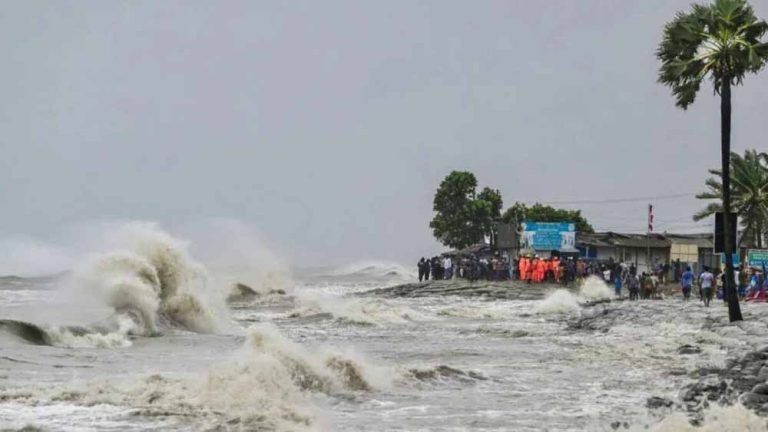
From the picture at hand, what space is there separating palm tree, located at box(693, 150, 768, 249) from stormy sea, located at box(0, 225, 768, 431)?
45.5ft

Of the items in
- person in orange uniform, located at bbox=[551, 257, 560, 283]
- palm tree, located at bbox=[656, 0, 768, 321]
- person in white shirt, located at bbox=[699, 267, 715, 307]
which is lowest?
person in white shirt, located at bbox=[699, 267, 715, 307]

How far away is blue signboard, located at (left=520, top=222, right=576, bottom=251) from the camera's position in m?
55.2

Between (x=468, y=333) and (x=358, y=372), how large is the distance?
35.5 ft

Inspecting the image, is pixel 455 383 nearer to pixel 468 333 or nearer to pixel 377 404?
pixel 377 404

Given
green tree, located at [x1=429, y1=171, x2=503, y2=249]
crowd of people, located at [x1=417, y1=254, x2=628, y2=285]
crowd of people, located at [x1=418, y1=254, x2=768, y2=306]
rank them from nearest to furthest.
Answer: crowd of people, located at [x1=418, y1=254, x2=768, y2=306]
crowd of people, located at [x1=417, y1=254, x2=628, y2=285]
green tree, located at [x1=429, y1=171, x2=503, y2=249]

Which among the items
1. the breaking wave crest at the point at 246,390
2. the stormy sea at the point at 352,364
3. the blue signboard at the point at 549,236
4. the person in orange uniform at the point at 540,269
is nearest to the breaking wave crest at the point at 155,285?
the stormy sea at the point at 352,364

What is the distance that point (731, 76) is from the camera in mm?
22344

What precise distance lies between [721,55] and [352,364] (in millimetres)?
12875

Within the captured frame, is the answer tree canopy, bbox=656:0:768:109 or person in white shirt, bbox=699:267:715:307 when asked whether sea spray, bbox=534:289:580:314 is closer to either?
person in white shirt, bbox=699:267:715:307

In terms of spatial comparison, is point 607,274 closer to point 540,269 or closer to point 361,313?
point 540,269

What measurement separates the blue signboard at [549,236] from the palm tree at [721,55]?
32.2 meters

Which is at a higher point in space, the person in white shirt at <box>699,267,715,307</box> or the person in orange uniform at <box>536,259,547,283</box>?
the person in orange uniform at <box>536,259,547,283</box>

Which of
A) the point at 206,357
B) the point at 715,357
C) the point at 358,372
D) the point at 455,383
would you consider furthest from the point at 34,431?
the point at 715,357

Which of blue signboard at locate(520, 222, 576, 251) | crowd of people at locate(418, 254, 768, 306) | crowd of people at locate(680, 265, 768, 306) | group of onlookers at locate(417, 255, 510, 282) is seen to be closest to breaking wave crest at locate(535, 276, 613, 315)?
crowd of people at locate(418, 254, 768, 306)
